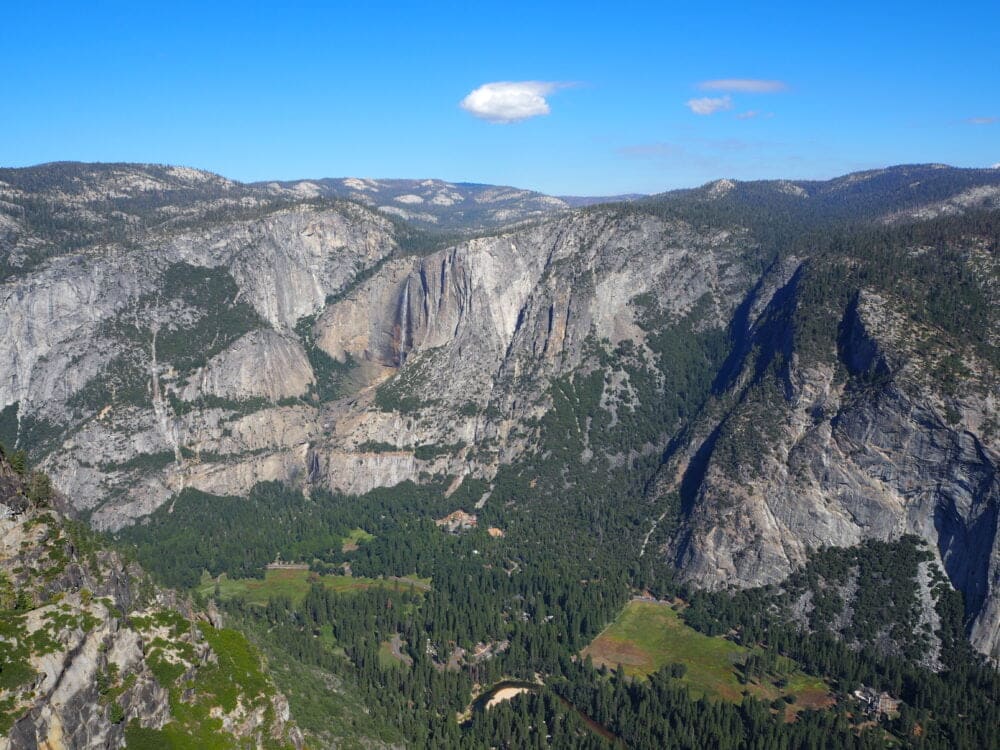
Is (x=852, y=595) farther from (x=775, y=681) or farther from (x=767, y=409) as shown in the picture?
(x=767, y=409)

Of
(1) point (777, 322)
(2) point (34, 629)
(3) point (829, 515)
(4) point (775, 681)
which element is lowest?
(4) point (775, 681)

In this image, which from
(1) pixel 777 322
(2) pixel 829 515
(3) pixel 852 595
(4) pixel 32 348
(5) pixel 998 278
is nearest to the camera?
(3) pixel 852 595

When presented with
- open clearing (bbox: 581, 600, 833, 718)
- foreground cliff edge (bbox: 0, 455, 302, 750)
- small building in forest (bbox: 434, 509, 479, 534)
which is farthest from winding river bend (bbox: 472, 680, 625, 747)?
small building in forest (bbox: 434, 509, 479, 534)

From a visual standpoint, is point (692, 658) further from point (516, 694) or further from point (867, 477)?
point (867, 477)

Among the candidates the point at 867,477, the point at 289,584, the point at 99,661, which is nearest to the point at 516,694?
the point at 289,584

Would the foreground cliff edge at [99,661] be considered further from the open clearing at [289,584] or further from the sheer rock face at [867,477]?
the sheer rock face at [867,477]

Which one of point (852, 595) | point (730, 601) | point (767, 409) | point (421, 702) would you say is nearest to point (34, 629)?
point (421, 702)

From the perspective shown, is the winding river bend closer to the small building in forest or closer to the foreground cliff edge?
the foreground cliff edge
